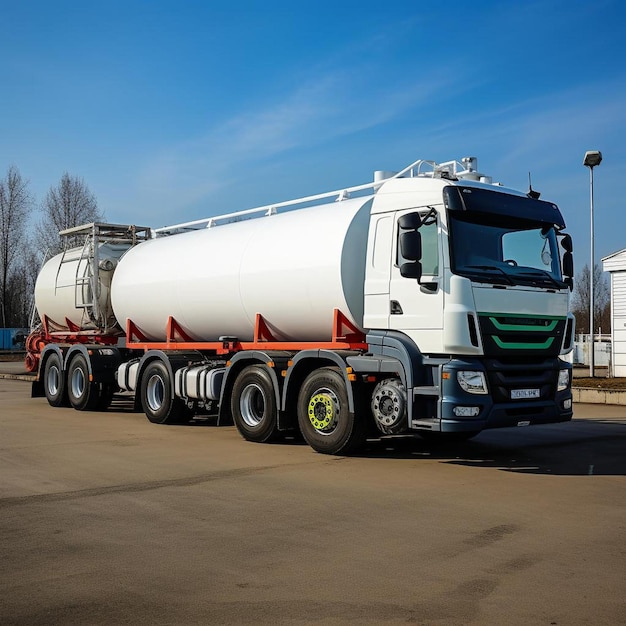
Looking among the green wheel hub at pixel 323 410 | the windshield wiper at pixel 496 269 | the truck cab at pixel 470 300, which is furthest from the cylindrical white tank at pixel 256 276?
the windshield wiper at pixel 496 269

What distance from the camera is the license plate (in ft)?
33.4

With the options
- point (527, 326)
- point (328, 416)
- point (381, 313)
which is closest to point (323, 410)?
point (328, 416)

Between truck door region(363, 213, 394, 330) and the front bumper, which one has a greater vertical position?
truck door region(363, 213, 394, 330)

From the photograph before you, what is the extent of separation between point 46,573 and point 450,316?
5.67m

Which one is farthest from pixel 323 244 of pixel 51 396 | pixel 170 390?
pixel 51 396

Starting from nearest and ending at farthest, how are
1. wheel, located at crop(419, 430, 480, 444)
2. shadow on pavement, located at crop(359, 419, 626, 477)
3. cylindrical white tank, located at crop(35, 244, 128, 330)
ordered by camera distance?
shadow on pavement, located at crop(359, 419, 626, 477) < wheel, located at crop(419, 430, 480, 444) < cylindrical white tank, located at crop(35, 244, 128, 330)

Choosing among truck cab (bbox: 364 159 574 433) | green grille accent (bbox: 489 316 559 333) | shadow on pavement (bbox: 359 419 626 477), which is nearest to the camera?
truck cab (bbox: 364 159 574 433)

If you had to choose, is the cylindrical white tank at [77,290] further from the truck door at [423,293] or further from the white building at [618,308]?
the white building at [618,308]

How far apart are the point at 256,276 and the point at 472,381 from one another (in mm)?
4266

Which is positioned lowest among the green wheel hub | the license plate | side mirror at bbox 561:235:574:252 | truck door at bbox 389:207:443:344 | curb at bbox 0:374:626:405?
curb at bbox 0:374:626:405

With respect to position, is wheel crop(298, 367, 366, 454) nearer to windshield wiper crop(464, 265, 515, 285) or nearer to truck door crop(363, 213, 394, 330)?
truck door crop(363, 213, 394, 330)

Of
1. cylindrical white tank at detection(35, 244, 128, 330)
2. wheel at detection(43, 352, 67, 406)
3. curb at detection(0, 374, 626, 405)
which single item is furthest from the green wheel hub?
curb at detection(0, 374, 626, 405)

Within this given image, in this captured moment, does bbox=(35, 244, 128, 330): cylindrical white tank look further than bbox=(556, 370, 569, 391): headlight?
Yes

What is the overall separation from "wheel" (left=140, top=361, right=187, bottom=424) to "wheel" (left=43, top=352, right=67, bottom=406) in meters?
3.66
